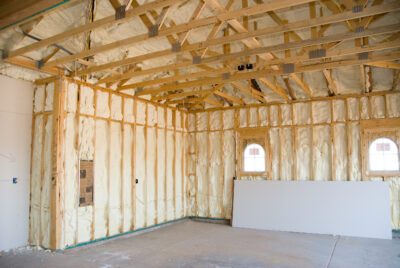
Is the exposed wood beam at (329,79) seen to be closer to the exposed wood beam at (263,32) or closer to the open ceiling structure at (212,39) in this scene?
the open ceiling structure at (212,39)

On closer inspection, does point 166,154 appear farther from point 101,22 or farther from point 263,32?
point 263,32

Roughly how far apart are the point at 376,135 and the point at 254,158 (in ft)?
11.3

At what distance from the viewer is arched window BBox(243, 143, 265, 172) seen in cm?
999

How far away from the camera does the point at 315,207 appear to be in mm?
8734

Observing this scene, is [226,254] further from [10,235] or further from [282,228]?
[10,235]

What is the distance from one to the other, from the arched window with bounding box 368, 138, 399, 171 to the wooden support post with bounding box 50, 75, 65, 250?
25.1 ft

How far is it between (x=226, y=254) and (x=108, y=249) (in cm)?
258

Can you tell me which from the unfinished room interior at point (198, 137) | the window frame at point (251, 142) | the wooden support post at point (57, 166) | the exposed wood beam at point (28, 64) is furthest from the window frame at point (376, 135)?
the exposed wood beam at point (28, 64)

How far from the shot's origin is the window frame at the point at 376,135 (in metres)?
8.25

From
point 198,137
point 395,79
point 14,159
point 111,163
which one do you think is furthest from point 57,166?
point 395,79

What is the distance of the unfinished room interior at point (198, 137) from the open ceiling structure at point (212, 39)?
3 centimetres

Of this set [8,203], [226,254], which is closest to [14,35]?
[8,203]

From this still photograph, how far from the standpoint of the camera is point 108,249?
23.0 ft

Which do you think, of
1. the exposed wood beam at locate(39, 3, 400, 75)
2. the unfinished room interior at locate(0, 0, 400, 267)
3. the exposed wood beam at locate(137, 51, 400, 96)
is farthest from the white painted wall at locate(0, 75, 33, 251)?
the exposed wood beam at locate(137, 51, 400, 96)
